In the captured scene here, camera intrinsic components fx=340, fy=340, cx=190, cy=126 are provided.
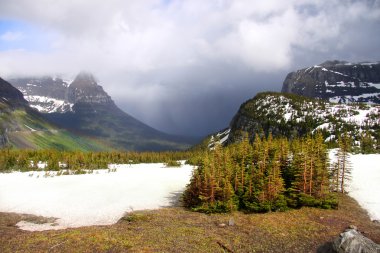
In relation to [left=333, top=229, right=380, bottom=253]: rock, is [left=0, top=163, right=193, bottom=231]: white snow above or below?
below

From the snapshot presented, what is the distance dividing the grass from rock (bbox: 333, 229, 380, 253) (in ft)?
10.8

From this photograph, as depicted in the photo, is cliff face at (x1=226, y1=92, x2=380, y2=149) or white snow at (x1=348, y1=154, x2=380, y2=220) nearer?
white snow at (x1=348, y1=154, x2=380, y2=220)

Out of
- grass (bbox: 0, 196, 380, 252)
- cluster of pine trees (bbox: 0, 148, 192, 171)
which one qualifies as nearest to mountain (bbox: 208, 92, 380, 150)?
cluster of pine trees (bbox: 0, 148, 192, 171)

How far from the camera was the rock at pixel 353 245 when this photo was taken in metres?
21.4

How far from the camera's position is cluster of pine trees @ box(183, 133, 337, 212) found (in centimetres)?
3841

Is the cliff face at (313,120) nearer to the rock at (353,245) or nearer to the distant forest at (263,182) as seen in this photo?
the distant forest at (263,182)

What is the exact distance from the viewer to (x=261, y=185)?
128 feet

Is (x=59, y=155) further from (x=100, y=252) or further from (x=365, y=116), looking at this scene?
(x=365, y=116)

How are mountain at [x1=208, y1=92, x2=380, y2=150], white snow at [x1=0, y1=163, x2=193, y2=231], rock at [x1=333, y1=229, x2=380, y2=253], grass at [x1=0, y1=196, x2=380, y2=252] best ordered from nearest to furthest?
rock at [x1=333, y1=229, x2=380, y2=253]
grass at [x1=0, y1=196, x2=380, y2=252]
white snow at [x1=0, y1=163, x2=193, y2=231]
mountain at [x1=208, y1=92, x2=380, y2=150]

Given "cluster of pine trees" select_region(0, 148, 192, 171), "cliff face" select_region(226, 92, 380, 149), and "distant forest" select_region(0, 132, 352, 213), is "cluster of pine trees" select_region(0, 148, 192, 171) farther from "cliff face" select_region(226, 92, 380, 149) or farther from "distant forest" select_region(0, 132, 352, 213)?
"distant forest" select_region(0, 132, 352, 213)

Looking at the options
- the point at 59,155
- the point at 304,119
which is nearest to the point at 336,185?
the point at 59,155

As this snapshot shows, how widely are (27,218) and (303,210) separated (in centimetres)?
3104

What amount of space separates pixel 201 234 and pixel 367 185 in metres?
32.7

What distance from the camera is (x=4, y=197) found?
5253 cm
